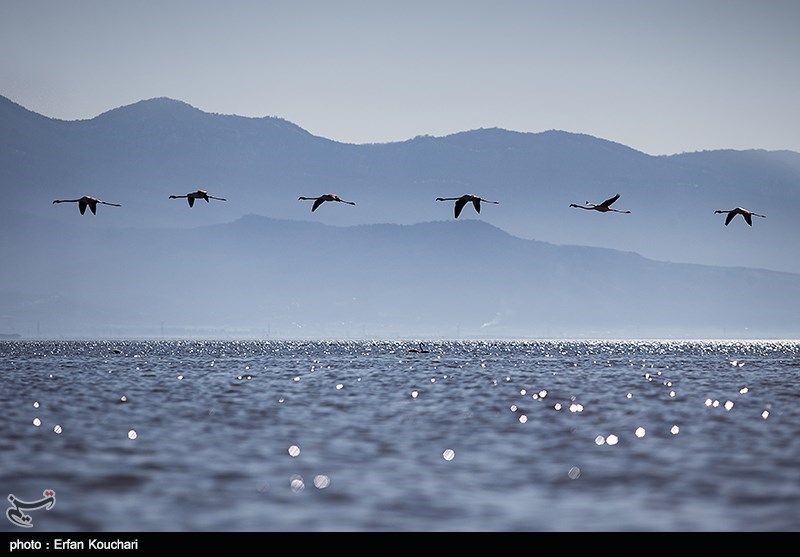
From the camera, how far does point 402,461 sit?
29.8 meters

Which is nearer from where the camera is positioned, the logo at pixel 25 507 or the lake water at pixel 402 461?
the logo at pixel 25 507

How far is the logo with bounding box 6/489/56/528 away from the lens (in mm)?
22297

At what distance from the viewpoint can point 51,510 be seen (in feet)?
76.3

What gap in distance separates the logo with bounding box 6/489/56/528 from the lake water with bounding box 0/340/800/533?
190 millimetres

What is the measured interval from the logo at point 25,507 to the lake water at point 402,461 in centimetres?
19

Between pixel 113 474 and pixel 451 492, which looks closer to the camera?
pixel 451 492

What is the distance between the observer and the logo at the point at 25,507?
22.3m

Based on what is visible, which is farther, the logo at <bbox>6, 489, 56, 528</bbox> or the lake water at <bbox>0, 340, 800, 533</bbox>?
the lake water at <bbox>0, 340, 800, 533</bbox>

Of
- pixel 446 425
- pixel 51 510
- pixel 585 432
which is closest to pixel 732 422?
pixel 585 432

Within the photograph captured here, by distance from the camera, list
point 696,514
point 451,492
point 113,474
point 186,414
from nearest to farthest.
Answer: point 696,514, point 451,492, point 113,474, point 186,414

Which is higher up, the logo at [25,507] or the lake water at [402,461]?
the lake water at [402,461]
